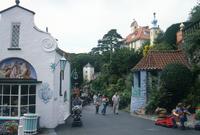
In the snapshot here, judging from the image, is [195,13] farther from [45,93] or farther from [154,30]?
[45,93]

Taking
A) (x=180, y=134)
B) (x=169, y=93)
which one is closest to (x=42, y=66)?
(x=180, y=134)

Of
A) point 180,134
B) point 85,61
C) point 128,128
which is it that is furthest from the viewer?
point 85,61

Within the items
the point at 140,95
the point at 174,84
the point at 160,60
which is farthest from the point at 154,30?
the point at 174,84

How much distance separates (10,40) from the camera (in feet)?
70.8

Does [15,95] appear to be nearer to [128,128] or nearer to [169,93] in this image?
[128,128]

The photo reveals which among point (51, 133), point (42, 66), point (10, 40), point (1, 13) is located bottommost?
point (51, 133)

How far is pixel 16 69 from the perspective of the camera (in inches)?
845

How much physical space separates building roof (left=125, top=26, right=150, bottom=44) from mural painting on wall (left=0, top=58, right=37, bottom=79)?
58.5 m

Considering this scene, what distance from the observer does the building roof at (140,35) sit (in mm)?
79625

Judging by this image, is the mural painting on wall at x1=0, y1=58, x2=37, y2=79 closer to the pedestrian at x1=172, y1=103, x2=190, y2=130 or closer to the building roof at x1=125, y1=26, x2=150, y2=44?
the pedestrian at x1=172, y1=103, x2=190, y2=130

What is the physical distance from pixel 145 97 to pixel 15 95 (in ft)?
40.0

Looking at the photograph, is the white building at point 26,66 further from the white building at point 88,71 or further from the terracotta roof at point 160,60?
the white building at point 88,71

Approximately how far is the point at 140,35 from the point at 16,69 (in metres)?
60.1

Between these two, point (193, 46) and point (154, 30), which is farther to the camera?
point (154, 30)
